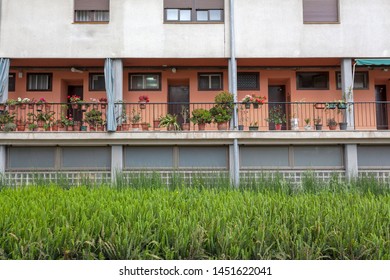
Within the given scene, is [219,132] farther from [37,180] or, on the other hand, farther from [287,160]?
[37,180]

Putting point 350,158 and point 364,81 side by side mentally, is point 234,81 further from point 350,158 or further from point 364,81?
point 364,81

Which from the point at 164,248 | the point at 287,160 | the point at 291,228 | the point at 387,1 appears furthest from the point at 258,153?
the point at 164,248

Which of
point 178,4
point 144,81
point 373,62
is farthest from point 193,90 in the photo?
point 373,62

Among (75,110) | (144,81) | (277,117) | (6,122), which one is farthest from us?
(144,81)

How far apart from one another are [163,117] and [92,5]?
542 cm

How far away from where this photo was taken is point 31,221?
13.9 ft

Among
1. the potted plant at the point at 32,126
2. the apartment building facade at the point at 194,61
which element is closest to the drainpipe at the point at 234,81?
the apartment building facade at the point at 194,61

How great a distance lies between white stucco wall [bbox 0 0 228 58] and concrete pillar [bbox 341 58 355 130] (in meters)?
4.72

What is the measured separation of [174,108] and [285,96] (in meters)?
5.12

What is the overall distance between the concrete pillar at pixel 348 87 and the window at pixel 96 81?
994 cm

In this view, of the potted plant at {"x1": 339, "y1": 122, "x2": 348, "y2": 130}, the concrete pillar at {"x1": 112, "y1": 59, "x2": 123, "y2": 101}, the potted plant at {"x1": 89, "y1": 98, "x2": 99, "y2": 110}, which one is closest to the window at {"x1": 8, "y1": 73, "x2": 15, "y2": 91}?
the potted plant at {"x1": 89, "y1": 98, "x2": 99, "y2": 110}

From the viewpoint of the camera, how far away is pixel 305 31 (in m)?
15.2

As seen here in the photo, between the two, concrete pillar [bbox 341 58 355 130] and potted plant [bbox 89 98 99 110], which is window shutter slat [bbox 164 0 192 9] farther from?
concrete pillar [bbox 341 58 355 130]

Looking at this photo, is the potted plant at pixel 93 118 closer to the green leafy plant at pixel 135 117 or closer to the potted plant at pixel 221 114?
the green leafy plant at pixel 135 117
